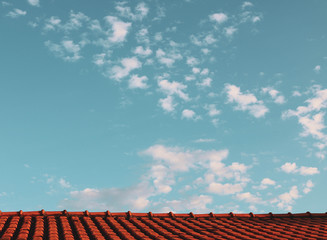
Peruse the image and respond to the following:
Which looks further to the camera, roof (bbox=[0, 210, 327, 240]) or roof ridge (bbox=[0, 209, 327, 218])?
roof ridge (bbox=[0, 209, 327, 218])

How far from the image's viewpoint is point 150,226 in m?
9.98

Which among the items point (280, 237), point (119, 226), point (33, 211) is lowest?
point (280, 237)

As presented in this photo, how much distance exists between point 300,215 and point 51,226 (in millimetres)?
10062

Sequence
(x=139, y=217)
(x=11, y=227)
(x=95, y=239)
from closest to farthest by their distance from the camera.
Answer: (x=95, y=239), (x=11, y=227), (x=139, y=217)

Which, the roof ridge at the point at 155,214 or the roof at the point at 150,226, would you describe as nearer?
the roof at the point at 150,226

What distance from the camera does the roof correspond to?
838 centimetres

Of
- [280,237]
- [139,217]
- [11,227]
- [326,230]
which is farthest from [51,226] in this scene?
[326,230]

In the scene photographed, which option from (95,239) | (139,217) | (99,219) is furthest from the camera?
(139,217)

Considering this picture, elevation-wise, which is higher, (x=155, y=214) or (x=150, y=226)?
(x=155, y=214)

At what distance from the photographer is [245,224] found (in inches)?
462

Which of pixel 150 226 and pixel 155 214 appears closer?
pixel 150 226

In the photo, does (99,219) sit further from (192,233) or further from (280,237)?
(280,237)

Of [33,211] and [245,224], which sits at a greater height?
[33,211]

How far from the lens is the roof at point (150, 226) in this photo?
8.38 m
